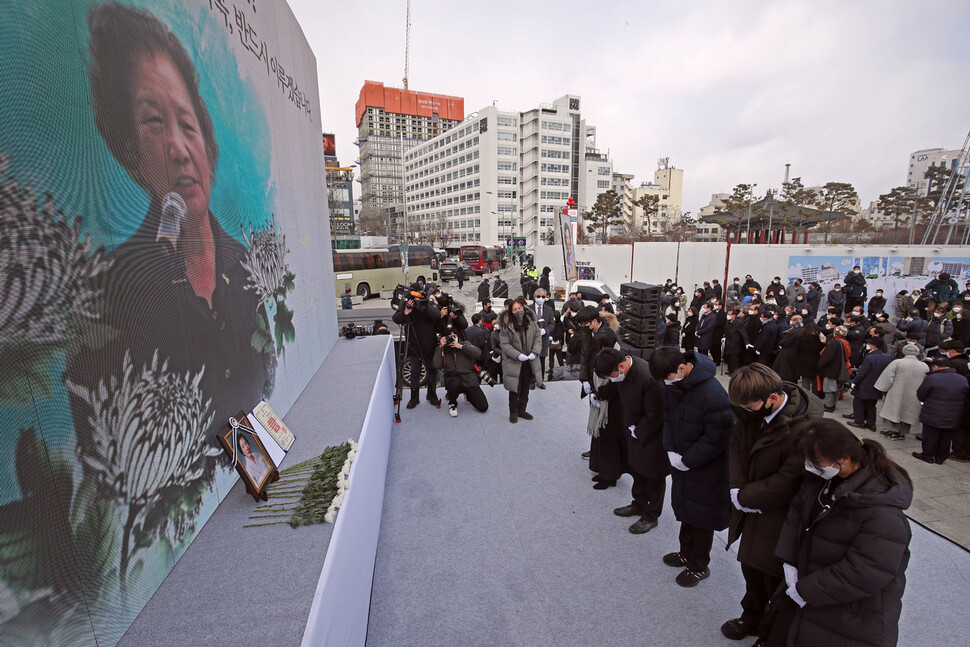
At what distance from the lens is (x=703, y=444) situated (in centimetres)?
307

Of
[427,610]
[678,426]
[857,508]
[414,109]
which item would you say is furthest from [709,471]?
[414,109]

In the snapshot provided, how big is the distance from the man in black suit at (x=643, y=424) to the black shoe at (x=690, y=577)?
1.96 ft

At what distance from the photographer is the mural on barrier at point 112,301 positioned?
1408mm

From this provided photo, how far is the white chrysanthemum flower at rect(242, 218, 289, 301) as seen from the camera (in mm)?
3599

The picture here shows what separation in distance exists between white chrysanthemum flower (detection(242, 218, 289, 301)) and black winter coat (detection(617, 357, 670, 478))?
3319 millimetres

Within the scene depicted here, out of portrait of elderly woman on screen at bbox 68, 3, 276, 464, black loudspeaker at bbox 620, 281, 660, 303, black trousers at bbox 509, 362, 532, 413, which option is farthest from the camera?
black loudspeaker at bbox 620, 281, 660, 303

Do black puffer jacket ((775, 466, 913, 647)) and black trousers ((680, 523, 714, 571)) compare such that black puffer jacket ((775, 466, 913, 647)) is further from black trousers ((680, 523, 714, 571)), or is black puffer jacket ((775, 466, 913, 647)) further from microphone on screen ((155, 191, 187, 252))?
microphone on screen ((155, 191, 187, 252))

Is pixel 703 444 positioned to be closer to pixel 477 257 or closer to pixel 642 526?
pixel 642 526

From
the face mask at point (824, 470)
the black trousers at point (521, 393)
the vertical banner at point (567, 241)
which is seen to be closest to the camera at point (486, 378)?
the black trousers at point (521, 393)

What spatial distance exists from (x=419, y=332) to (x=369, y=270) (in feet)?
63.1

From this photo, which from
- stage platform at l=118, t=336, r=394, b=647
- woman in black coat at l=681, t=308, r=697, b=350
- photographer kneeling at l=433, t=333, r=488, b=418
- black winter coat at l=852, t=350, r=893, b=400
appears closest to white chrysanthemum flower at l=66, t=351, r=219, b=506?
stage platform at l=118, t=336, r=394, b=647

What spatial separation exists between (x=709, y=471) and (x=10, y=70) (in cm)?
409

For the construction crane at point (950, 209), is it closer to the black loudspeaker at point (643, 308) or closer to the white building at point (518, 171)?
the black loudspeaker at point (643, 308)

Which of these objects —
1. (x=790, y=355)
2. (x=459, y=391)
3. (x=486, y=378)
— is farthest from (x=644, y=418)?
(x=790, y=355)
